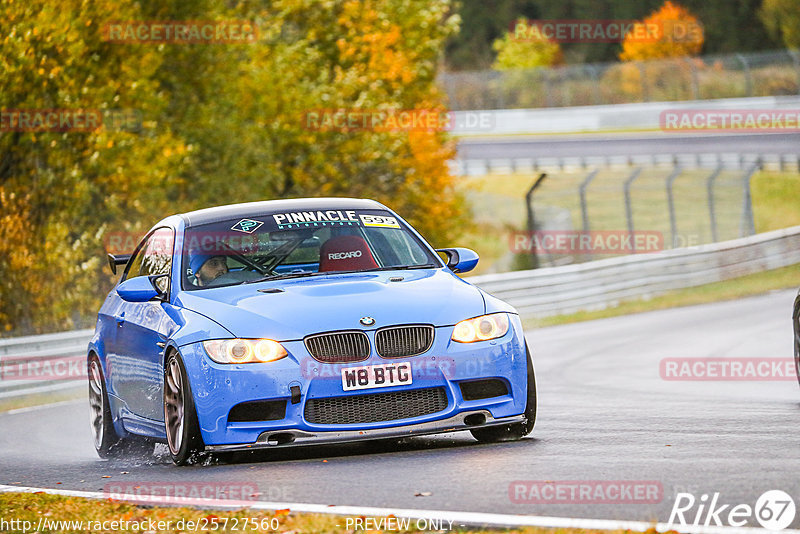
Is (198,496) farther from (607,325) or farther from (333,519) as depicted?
(607,325)

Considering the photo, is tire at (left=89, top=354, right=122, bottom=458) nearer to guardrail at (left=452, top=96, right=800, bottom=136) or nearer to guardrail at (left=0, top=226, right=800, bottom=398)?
guardrail at (left=0, top=226, right=800, bottom=398)

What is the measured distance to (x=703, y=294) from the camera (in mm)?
28562

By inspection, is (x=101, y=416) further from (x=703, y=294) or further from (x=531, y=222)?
(x=531, y=222)

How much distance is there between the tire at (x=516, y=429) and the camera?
8719 mm

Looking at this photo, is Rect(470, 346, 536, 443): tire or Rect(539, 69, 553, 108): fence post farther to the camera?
Rect(539, 69, 553, 108): fence post

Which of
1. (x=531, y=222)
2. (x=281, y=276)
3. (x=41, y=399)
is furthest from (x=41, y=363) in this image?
(x=531, y=222)

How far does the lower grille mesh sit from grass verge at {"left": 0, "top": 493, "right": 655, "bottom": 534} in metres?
1.31

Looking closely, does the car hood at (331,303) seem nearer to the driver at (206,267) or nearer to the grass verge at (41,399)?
the driver at (206,267)

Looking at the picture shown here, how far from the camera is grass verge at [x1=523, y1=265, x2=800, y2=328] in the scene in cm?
2642

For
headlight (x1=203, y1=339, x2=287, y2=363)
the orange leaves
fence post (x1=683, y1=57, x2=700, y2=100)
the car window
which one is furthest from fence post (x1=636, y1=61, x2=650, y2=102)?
headlight (x1=203, y1=339, x2=287, y2=363)

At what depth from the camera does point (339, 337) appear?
8203mm

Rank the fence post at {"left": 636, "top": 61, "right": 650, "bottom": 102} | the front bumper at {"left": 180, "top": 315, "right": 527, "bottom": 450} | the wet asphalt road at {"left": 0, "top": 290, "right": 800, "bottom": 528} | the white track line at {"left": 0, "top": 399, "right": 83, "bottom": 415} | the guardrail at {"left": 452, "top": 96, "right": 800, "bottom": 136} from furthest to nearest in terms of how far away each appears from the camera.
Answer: the fence post at {"left": 636, "top": 61, "right": 650, "bottom": 102}
the guardrail at {"left": 452, "top": 96, "right": 800, "bottom": 136}
the white track line at {"left": 0, "top": 399, "right": 83, "bottom": 415}
the front bumper at {"left": 180, "top": 315, "right": 527, "bottom": 450}
the wet asphalt road at {"left": 0, "top": 290, "right": 800, "bottom": 528}

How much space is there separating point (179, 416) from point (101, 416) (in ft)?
7.17

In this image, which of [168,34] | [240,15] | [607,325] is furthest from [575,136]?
[607,325]
